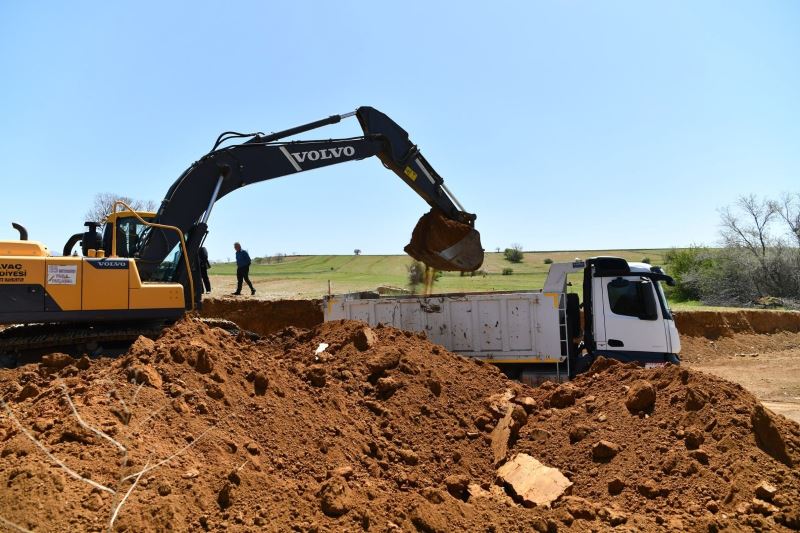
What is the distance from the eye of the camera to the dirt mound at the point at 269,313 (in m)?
19.6

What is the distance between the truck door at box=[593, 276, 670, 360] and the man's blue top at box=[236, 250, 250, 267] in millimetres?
12671

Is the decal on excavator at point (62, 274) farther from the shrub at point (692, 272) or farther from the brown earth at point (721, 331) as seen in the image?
the shrub at point (692, 272)

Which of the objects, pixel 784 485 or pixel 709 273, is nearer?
pixel 784 485

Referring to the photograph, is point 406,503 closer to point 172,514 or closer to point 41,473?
point 172,514

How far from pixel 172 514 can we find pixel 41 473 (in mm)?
983

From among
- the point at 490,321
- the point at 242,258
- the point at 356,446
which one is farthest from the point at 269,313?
the point at 356,446

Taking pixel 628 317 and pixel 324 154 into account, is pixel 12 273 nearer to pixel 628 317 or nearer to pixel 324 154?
pixel 324 154

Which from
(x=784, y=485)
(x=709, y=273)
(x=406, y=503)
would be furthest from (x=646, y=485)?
(x=709, y=273)

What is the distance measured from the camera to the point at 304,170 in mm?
10227

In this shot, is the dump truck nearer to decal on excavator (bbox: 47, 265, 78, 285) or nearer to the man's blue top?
decal on excavator (bbox: 47, 265, 78, 285)

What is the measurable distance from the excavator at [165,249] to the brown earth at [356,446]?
999mm

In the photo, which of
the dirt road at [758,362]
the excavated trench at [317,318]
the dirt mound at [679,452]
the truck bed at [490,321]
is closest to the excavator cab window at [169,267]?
the truck bed at [490,321]

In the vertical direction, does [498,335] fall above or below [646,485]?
above

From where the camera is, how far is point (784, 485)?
193 inches
